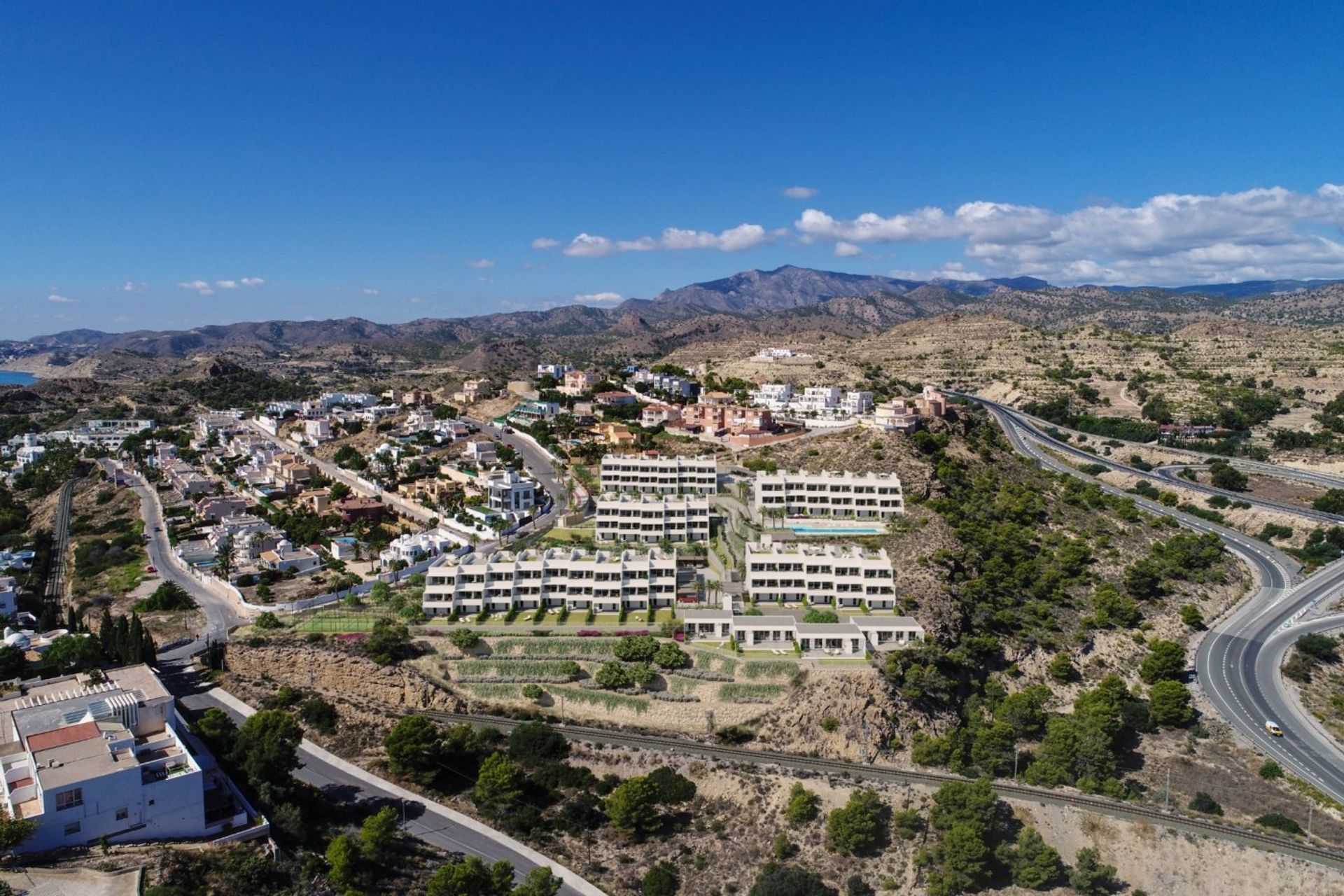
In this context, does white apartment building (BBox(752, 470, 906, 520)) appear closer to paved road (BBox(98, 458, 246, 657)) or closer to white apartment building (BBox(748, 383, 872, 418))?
white apartment building (BBox(748, 383, 872, 418))

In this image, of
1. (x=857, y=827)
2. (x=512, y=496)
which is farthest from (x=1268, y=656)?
(x=512, y=496)

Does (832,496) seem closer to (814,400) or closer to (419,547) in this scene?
(419,547)

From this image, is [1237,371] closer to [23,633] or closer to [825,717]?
[825,717]

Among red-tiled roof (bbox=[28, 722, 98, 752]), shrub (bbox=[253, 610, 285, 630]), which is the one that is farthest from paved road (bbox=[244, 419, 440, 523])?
red-tiled roof (bbox=[28, 722, 98, 752])

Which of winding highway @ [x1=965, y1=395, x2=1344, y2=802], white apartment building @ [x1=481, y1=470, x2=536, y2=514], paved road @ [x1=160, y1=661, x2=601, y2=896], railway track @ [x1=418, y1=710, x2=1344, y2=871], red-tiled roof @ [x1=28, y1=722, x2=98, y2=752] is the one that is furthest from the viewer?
white apartment building @ [x1=481, y1=470, x2=536, y2=514]

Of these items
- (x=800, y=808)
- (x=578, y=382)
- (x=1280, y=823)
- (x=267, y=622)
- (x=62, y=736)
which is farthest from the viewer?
(x=578, y=382)
